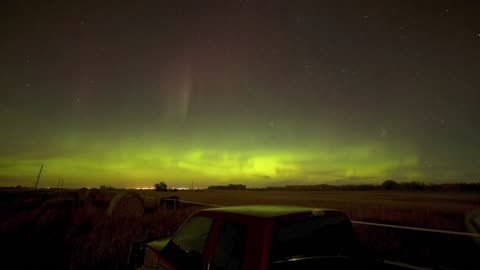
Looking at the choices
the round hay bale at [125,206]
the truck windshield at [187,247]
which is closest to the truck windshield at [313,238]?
the truck windshield at [187,247]

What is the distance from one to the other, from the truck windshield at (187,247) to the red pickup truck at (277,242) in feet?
0.05

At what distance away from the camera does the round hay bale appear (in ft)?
43.4

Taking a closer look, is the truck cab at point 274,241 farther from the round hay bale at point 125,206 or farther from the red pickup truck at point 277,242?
the round hay bale at point 125,206

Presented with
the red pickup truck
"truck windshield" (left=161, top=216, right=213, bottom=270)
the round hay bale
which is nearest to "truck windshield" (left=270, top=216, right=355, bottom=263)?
the red pickup truck

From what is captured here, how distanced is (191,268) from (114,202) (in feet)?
40.2

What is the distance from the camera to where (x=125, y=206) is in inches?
536

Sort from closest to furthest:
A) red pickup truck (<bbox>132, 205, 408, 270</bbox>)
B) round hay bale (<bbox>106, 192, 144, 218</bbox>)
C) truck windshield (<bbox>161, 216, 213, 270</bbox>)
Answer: red pickup truck (<bbox>132, 205, 408, 270</bbox>), truck windshield (<bbox>161, 216, 213, 270</bbox>), round hay bale (<bbox>106, 192, 144, 218</bbox>)

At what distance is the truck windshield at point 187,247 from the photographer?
2.85m

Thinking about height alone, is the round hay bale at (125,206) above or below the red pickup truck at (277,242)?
above

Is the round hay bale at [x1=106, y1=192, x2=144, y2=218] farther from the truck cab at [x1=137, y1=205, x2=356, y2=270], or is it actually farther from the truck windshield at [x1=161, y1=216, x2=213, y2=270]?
the truck cab at [x1=137, y1=205, x2=356, y2=270]

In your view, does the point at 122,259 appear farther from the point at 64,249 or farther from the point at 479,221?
the point at 479,221

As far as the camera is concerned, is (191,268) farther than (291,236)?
Yes

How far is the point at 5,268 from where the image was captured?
5.63 meters

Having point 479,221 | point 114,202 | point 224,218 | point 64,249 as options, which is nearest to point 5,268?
point 64,249
